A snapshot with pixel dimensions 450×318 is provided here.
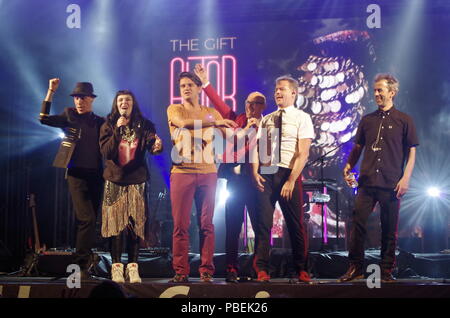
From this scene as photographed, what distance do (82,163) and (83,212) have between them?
1.58 feet

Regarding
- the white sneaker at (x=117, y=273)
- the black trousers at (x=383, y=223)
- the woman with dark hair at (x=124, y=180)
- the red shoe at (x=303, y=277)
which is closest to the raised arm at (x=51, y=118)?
the woman with dark hair at (x=124, y=180)

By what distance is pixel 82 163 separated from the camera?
531cm

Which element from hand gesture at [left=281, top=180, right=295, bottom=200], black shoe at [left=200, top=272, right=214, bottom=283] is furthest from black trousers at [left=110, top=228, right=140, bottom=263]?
hand gesture at [left=281, top=180, right=295, bottom=200]

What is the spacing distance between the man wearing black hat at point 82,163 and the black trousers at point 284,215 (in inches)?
65.1

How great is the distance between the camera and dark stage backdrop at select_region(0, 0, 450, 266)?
10.4 m

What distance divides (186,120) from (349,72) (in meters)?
7.12

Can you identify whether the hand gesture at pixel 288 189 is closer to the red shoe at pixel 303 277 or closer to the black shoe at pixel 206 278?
the red shoe at pixel 303 277

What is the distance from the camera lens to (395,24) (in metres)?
11.4

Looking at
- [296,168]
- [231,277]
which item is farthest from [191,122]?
[231,277]

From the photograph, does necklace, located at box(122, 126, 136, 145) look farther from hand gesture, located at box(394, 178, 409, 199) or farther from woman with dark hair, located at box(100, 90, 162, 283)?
hand gesture, located at box(394, 178, 409, 199)

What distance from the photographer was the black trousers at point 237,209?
509 cm
